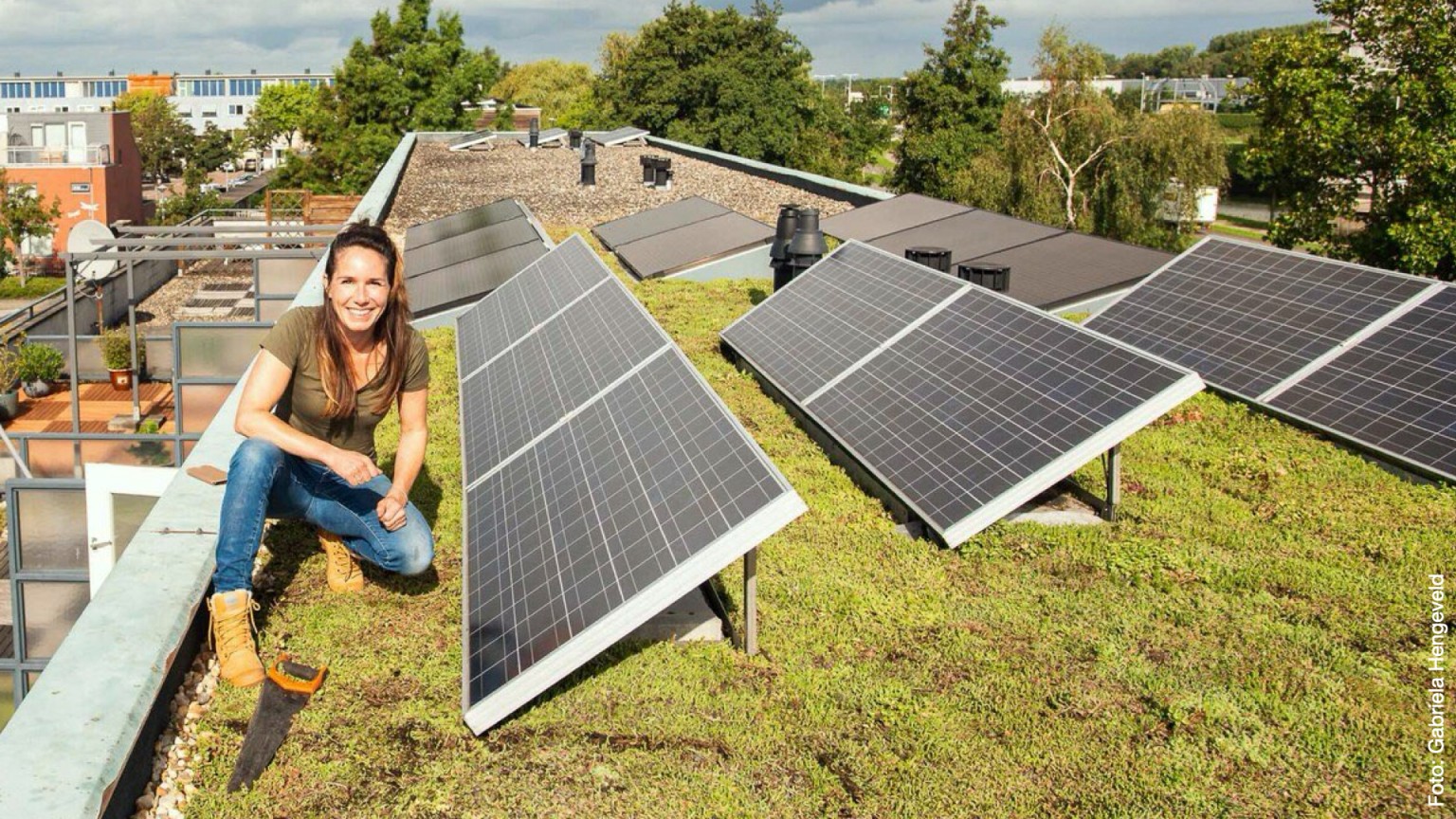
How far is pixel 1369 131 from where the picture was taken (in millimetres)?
27375

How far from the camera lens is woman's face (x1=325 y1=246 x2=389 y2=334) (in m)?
5.38

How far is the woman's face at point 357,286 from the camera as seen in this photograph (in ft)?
17.6

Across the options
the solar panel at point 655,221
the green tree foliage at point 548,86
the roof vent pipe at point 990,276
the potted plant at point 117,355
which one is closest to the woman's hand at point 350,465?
the roof vent pipe at point 990,276

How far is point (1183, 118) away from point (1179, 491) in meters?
43.8

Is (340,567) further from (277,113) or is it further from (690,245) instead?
(277,113)

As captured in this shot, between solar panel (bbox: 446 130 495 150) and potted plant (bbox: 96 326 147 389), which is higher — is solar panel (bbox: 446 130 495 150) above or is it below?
above

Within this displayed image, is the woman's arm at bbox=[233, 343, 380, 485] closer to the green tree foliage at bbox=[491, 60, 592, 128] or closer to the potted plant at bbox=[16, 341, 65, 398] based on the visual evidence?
the potted plant at bbox=[16, 341, 65, 398]

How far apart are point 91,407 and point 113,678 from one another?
2656 centimetres

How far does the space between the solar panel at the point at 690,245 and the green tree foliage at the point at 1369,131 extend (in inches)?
667

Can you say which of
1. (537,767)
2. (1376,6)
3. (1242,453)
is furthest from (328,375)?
(1376,6)

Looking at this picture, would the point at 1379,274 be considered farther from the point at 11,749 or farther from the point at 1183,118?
the point at 1183,118

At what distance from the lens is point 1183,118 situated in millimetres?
47094

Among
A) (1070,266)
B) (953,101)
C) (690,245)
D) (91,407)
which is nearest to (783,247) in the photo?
(1070,266)

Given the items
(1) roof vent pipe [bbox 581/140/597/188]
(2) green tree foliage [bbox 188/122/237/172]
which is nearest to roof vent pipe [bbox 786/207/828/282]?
(1) roof vent pipe [bbox 581/140/597/188]
